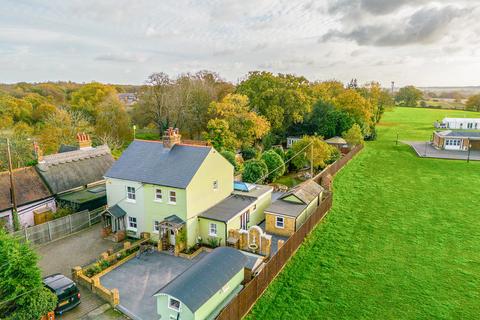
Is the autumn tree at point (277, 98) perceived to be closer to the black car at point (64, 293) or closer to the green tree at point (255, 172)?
the green tree at point (255, 172)

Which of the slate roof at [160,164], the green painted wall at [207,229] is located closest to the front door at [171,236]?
the green painted wall at [207,229]

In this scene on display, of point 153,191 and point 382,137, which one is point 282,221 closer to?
point 153,191

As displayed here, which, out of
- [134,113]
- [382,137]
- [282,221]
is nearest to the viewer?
[282,221]

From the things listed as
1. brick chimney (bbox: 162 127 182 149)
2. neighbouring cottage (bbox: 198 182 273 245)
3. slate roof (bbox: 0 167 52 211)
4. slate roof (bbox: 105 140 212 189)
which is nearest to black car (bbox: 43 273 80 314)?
slate roof (bbox: 105 140 212 189)

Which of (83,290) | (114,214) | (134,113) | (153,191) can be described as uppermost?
(134,113)

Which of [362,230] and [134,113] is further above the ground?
[134,113]

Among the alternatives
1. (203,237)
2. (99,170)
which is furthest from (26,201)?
(203,237)

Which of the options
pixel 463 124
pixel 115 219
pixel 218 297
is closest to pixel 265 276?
pixel 218 297
